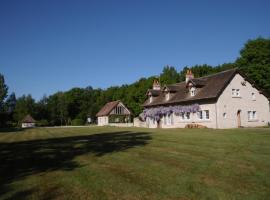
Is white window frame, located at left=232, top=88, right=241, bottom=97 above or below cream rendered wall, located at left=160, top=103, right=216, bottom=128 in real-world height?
above

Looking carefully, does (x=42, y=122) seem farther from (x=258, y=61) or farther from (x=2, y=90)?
(x=258, y=61)

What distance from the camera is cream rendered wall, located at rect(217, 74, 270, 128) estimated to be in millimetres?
37562

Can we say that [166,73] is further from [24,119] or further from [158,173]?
[158,173]

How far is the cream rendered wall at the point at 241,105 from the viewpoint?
123 ft

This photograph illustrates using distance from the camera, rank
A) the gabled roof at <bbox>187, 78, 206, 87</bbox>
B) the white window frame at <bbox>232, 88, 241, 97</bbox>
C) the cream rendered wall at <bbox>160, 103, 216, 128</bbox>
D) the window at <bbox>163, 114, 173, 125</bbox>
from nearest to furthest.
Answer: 1. the cream rendered wall at <bbox>160, 103, 216, 128</bbox>
2. the white window frame at <bbox>232, 88, 241, 97</bbox>
3. the gabled roof at <bbox>187, 78, 206, 87</bbox>
4. the window at <bbox>163, 114, 173, 125</bbox>

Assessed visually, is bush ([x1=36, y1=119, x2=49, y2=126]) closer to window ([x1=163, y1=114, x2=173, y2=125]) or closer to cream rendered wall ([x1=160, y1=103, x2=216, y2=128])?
window ([x1=163, y1=114, x2=173, y2=125])

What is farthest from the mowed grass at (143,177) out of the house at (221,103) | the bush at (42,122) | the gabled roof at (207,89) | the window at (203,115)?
the bush at (42,122)

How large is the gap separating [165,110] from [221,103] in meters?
11.6

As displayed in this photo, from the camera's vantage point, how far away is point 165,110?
156 ft

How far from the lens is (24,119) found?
329 ft

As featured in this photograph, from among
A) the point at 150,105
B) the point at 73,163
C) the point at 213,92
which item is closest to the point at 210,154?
the point at 73,163

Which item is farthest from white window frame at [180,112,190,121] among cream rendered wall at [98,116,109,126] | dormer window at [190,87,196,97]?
cream rendered wall at [98,116,109,126]

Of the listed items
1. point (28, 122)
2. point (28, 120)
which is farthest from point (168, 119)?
point (28, 120)

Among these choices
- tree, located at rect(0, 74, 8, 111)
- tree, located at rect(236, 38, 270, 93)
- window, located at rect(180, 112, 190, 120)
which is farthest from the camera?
tree, located at rect(0, 74, 8, 111)
